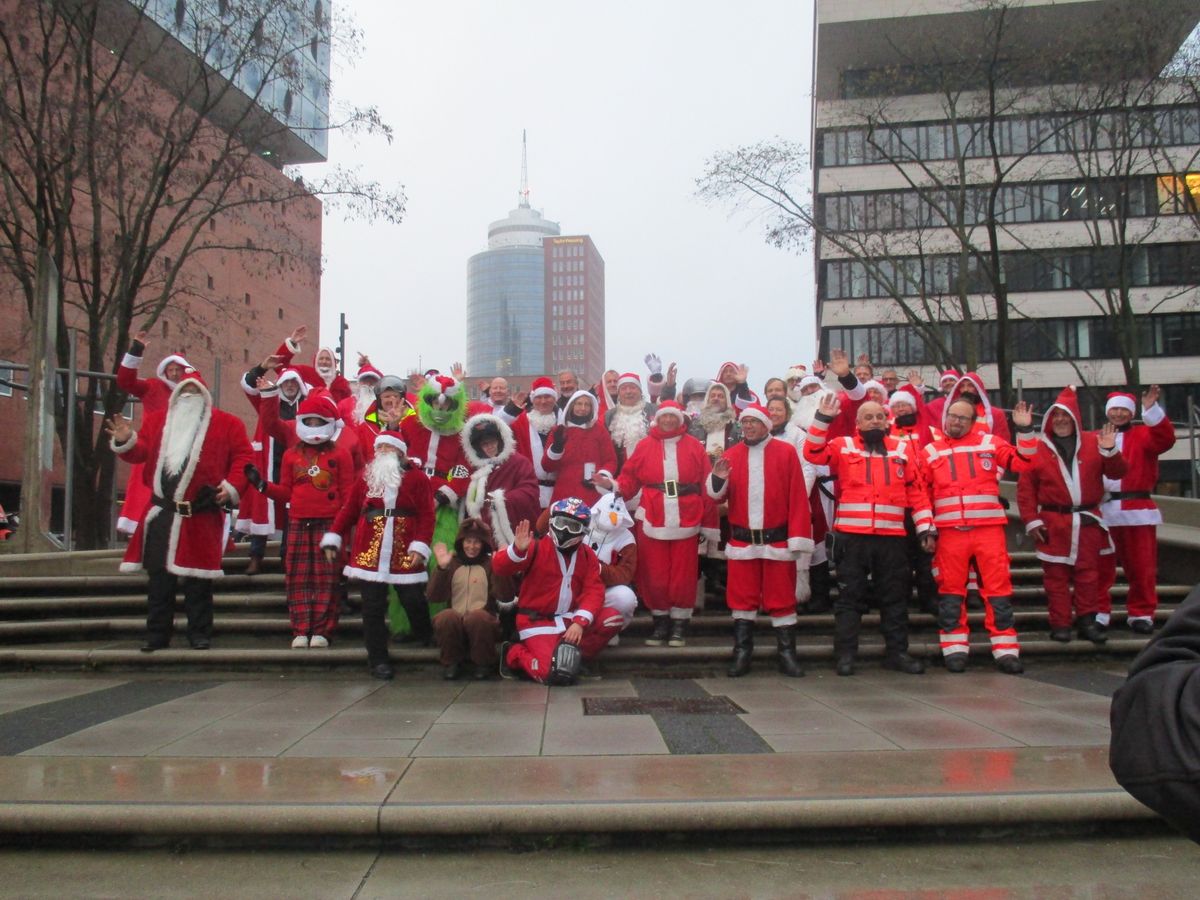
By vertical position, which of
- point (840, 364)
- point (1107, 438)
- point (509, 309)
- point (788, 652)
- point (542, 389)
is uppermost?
point (509, 309)

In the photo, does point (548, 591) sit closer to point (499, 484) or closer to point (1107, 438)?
point (499, 484)

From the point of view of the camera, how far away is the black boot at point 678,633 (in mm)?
7745

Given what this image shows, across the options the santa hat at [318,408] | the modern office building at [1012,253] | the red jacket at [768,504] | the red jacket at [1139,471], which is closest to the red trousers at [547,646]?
the red jacket at [768,504]

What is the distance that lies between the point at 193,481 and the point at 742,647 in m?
4.83

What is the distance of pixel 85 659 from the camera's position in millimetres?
7523

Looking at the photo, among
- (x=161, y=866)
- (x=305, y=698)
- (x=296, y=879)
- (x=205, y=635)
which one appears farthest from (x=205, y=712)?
(x=296, y=879)

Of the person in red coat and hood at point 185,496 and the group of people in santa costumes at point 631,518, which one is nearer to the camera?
the group of people in santa costumes at point 631,518

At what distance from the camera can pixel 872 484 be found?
7.49 m

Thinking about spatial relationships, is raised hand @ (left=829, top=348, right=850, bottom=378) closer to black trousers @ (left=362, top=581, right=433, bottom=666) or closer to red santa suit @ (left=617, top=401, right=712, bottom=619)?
red santa suit @ (left=617, top=401, right=712, bottom=619)

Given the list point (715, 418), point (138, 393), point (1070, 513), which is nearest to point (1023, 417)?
point (1070, 513)

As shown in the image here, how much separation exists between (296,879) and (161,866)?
2.08 feet

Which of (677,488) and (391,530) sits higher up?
(677,488)

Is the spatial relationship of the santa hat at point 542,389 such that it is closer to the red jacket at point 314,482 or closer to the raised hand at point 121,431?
the red jacket at point 314,482

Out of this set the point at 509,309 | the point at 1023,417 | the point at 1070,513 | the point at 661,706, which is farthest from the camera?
the point at 509,309
